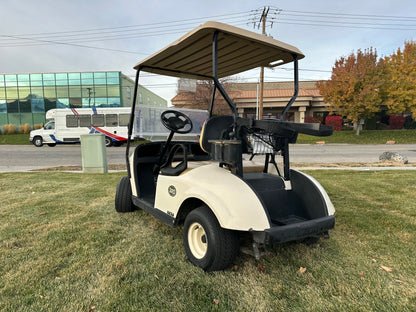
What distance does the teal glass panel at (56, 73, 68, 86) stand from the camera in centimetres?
3136

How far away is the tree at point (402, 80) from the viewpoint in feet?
66.0

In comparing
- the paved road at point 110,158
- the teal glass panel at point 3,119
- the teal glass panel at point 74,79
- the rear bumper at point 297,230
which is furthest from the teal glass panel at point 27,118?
the rear bumper at point 297,230

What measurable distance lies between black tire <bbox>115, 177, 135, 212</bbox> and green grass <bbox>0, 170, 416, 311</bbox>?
11cm

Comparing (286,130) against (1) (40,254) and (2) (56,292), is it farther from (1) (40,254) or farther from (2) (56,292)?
(1) (40,254)

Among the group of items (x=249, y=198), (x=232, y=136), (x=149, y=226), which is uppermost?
(x=232, y=136)

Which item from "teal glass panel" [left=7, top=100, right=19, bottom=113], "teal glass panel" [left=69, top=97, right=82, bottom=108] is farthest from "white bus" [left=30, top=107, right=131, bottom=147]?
"teal glass panel" [left=7, top=100, right=19, bottom=113]

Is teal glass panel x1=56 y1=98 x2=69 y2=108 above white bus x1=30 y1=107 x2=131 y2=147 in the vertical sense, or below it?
above

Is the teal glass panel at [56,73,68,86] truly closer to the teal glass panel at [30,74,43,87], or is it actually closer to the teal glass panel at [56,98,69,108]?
the teal glass panel at [56,98,69,108]

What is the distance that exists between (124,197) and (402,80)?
78.4 feet

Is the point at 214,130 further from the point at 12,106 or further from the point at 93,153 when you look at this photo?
the point at 12,106

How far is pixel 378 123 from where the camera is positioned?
27.9m

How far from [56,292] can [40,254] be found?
2.51 ft

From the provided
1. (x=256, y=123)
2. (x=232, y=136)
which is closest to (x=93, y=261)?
(x=232, y=136)

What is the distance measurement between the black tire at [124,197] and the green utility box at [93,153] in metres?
4.02
